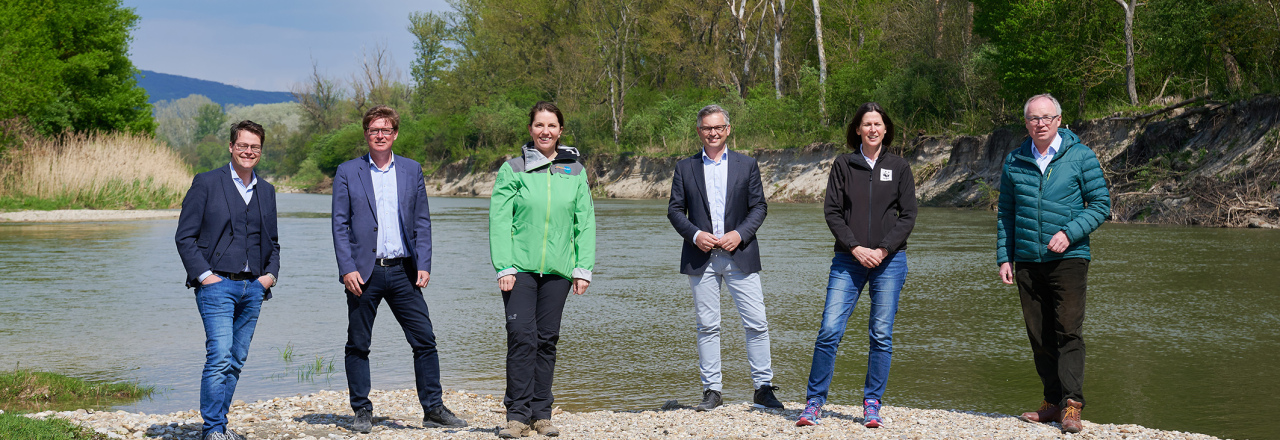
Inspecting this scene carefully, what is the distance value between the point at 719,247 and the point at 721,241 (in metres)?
0.09

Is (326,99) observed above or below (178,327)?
above

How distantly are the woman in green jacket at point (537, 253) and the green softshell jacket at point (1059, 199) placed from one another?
2.29 meters

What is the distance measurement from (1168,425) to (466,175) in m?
61.6

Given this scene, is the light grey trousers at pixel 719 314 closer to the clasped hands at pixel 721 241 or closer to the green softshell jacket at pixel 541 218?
the clasped hands at pixel 721 241

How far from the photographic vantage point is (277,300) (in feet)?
34.4

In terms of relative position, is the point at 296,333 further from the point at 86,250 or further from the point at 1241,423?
the point at 86,250

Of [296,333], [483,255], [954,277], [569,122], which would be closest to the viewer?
[296,333]

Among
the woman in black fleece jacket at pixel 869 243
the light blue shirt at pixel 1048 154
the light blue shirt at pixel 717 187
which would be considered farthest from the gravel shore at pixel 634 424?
the light blue shirt at pixel 1048 154

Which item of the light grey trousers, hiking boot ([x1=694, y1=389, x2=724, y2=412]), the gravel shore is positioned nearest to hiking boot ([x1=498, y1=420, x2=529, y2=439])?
the gravel shore

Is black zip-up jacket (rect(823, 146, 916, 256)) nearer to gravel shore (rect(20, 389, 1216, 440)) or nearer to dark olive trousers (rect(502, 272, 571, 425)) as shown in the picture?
gravel shore (rect(20, 389, 1216, 440))

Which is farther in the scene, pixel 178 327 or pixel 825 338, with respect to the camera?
pixel 178 327

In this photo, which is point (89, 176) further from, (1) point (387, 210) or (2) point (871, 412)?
(2) point (871, 412)

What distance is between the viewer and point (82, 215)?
2598cm

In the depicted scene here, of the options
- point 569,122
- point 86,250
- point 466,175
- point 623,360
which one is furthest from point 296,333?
point 466,175
